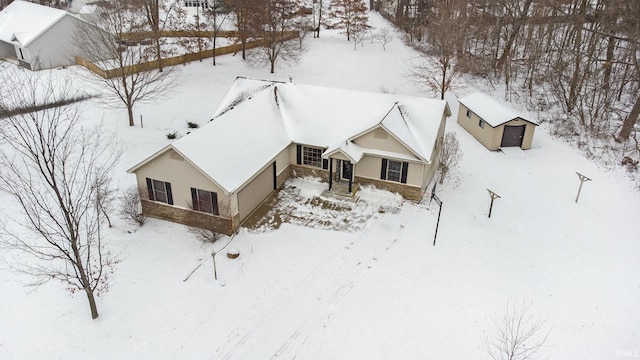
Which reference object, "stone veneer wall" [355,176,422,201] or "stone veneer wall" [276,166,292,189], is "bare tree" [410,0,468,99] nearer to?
"stone veneer wall" [355,176,422,201]

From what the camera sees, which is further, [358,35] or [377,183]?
[358,35]

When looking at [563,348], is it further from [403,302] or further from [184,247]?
[184,247]

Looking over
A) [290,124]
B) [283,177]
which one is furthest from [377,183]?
[290,124]

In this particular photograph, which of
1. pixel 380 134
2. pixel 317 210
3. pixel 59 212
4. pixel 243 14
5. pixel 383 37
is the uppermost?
pixel 243 14

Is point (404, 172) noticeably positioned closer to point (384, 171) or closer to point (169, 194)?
point (384, 171)

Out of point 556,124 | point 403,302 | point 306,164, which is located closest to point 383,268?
point 403,302

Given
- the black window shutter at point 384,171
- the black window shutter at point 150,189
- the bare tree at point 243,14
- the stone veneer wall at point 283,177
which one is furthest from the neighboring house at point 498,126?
the bare tree at point 243,14

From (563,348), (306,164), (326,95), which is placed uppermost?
(326,95)
